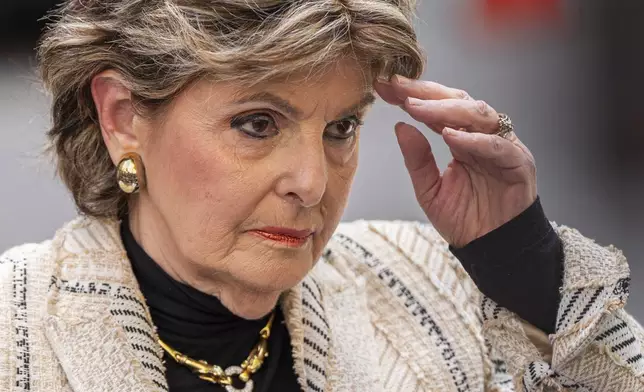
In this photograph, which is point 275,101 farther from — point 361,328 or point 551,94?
point 551,94

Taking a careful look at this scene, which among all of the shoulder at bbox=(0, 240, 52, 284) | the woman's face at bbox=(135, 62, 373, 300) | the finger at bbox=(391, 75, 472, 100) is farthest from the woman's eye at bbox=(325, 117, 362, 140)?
the shoulder at bbox=(0, 240, 52, 284)

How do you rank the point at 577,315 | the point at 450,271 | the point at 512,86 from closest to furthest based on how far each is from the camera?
the point at 577,315 → the point at 450,271 → the point at 512,86

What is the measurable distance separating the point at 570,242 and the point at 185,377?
837mm

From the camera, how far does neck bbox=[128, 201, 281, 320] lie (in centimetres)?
216

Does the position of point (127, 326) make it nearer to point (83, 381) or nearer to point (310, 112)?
point (83, 381)

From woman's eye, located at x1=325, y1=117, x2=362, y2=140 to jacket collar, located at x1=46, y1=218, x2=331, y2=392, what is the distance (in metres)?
0.40

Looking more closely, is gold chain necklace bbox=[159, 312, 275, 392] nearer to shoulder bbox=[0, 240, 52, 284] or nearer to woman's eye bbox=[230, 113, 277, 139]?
shoulder bbox=[0, 240, 52, 284]

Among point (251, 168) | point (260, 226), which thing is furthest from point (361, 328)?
point (251, 168)

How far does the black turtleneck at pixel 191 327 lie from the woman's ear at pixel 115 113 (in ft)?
0.77

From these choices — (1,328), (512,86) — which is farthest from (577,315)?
(512,86)

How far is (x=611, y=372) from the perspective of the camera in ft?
6.98

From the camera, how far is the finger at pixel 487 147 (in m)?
2.03

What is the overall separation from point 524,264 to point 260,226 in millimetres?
543

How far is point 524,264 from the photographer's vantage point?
2.15 m
